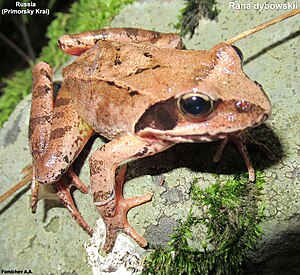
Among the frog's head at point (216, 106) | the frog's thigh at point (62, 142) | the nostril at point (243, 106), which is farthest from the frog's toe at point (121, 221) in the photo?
the nostril at point (243, 106)

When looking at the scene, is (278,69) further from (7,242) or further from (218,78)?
(7,242)

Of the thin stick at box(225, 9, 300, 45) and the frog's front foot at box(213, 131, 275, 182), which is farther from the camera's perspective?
the thin stick at box(225, 9, 300, 45)

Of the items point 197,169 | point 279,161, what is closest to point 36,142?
point 197,169

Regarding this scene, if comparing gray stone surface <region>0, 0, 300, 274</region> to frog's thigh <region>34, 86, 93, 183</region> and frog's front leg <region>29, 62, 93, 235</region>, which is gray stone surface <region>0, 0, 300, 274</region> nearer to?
frog's front leg <region>29, 62, 93, 235</region>

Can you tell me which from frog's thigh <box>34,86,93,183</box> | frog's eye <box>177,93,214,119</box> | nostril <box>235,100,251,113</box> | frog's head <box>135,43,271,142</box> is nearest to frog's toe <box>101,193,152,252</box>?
frog's thigh <box>34,86,93,183</box>

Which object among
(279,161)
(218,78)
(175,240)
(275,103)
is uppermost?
(218,78)

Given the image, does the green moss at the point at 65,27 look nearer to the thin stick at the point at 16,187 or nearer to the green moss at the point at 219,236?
the thin stick at the point at 16,187

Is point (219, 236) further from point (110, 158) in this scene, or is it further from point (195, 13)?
point (195, 13)

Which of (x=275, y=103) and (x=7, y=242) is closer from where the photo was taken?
(x=275, y=103)
